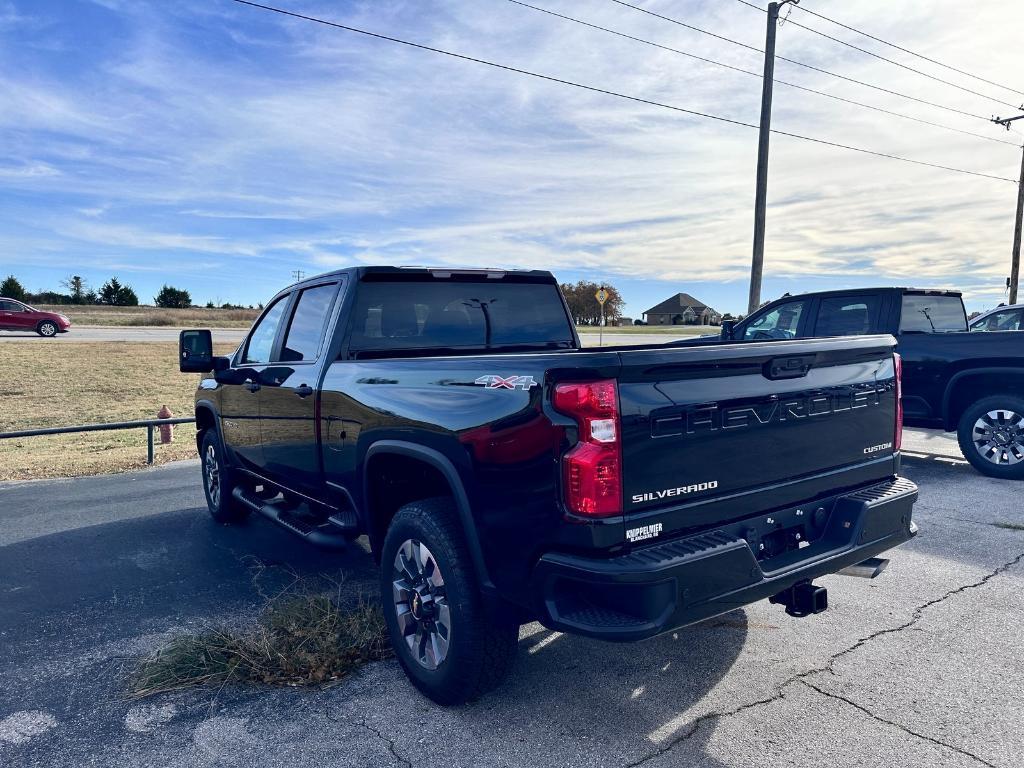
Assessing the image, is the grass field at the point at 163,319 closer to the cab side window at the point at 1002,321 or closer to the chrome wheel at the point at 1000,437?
the cab side window at the point at 1002,321

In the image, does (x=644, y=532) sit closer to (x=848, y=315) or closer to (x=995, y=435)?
(x=995, y=435)

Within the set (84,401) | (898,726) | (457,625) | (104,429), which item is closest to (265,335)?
(457,625)

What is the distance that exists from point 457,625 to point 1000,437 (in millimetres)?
6823

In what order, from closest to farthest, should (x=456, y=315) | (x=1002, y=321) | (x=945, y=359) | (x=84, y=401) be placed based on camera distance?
1. (x=456, y=315)
2. (x=945, y=359)
3. (x=1002, y=321)
4. (x=84, y=401)

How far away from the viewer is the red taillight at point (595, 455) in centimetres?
258

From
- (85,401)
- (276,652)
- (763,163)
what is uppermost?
(763,163)

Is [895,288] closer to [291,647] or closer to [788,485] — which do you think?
[788,485]

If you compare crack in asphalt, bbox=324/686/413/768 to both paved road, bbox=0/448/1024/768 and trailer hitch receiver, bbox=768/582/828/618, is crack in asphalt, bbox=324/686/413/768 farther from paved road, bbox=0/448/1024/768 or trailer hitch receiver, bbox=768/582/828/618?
trailer hitch receiver, bbox=768/582/828/618

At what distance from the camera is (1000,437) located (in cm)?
752

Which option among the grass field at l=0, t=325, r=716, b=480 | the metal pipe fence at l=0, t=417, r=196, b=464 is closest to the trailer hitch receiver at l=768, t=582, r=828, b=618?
the metal pipe fence at l=0, t=417, r=196, b=464

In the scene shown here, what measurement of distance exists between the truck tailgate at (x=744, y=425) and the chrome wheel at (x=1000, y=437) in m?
4.96

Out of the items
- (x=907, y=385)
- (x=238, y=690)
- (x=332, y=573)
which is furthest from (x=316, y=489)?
(x=907, y=385)

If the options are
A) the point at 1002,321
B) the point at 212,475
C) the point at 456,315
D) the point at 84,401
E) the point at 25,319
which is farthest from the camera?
the point at 25,319

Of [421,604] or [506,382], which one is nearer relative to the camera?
[506,382]
